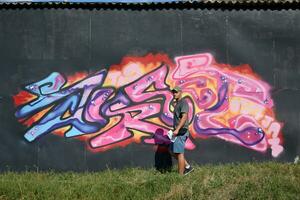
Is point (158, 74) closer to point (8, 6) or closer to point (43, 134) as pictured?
point (43, 134)

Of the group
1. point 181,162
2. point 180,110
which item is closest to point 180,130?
point 180,110

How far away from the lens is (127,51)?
11.4 metres

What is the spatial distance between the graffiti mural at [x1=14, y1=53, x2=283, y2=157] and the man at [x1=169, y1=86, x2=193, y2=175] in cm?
63

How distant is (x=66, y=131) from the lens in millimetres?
11391

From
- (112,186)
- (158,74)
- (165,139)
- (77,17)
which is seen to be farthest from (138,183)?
(77,17)

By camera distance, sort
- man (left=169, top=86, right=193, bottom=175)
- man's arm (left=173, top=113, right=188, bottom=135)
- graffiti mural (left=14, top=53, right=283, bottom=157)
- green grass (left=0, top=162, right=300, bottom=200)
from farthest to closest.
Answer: graffiti mural (left=14, top=53, right=283, bottom=157), man (left=169, top=86, right=193, bottom=175), man's arm (left=173, top=113, right=188, bottom=135), green grass (left=0, top=162, right=300, bottom=200)

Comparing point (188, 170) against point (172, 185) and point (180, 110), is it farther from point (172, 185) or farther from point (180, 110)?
point (172, 185)

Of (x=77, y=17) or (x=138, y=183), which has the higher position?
(x=77, y=17)

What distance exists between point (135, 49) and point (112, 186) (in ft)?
10.0

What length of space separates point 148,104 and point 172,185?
2.31 m

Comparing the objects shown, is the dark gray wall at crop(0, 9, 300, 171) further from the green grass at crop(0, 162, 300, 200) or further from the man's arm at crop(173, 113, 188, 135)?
the man's arm at crop(173, 113, 188, 135)

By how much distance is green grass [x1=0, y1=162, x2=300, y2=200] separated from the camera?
9.08 metres

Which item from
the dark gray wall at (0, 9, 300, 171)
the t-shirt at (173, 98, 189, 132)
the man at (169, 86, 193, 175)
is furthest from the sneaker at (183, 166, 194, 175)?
the t-shirt at (173, 98, 189, 132)

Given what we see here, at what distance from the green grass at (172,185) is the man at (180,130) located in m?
0.24
